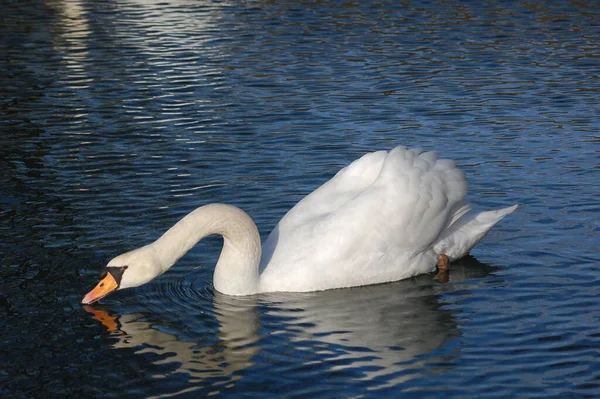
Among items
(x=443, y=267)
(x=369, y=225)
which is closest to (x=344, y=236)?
(x=369, y=225)

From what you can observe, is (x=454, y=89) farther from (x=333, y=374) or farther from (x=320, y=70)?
(x=333, y=374)

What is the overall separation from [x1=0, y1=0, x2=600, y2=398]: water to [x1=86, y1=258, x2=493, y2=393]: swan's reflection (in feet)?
0.08

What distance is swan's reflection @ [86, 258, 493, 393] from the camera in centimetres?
859

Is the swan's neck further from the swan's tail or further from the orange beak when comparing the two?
the swan's tail

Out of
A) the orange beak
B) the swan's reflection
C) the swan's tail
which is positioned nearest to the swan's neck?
the swan's reflection

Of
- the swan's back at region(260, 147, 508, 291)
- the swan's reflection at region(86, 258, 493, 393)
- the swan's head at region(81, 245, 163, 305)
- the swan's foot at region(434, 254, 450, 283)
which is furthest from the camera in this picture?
the swan's foot at region(434, 254, 450, 283)

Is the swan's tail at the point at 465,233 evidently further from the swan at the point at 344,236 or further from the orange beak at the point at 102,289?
the orange beak at the point at 102,289

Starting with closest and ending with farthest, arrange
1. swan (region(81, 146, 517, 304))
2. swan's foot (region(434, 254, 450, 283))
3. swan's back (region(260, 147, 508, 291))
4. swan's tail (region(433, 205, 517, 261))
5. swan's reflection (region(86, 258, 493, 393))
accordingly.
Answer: swan's reflection (region(86, 258, 493, 393)) → swan (region(81, 146, 517, 304)) → swan's back (region(260, 147, 508, 291)) → swan's foot (region(434, 254, 450, 283)) → swan's tail (region(433, 205, 517, 261))

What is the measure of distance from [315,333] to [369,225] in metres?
1.44

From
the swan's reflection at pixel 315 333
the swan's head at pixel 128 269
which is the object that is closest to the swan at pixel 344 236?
the swan's head at pixel 128 269

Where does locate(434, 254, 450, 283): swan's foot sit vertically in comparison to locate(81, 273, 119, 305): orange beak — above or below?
below

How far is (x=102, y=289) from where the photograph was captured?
9.62 metres

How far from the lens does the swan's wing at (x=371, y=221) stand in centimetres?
1013

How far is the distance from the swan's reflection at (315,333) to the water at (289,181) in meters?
0.03
